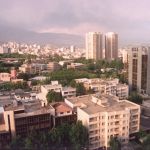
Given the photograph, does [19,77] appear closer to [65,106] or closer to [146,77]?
[146,77]

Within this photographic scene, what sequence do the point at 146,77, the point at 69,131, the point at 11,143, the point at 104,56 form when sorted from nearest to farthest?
the point at 11,143 → the point at 69,131 → the point at 146,77 → the point at 104,56

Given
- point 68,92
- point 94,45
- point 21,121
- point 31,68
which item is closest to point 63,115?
point 21,121

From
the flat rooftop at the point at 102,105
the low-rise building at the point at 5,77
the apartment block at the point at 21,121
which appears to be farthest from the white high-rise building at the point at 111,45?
the apartment block at the point at 21,121

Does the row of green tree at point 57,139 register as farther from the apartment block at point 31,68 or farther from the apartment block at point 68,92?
the apartment block at point 31,68

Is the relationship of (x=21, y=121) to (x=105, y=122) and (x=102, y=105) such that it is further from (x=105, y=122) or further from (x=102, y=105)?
(x=102, y=105)

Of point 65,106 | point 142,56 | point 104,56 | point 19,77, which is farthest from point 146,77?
point 104,56

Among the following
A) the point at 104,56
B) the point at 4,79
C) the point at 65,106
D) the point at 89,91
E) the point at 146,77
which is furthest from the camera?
the point at 104,56
